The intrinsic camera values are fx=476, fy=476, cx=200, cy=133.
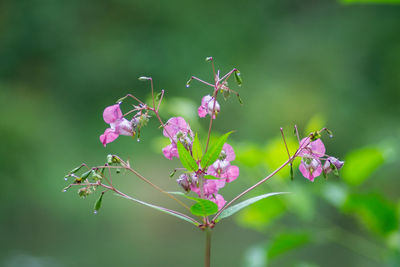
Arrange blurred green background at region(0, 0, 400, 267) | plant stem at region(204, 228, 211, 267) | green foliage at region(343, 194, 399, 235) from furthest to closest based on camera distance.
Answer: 1. blurred green background at region(0, 0, 400, 267)
2. green foliage at region(343, 194, 399, 235)
3. plant stem at region(204, 228, 211, 267)

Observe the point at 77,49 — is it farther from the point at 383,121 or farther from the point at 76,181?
the point at 76,181

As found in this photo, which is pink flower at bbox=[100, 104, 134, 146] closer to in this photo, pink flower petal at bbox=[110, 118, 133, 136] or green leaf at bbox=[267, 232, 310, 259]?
pink flower petal at bbox=[110, 118, 133, 136]

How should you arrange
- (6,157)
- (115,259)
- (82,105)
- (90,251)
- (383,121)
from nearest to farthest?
(383,121) → (115,259) → (90,251) → (6,157) → (82,105)

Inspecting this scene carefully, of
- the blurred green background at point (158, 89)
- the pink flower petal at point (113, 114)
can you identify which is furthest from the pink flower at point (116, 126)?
the blurred green background at point (158, 89)

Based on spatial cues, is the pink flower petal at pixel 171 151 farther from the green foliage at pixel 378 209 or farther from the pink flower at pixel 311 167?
the green foliage at pixel 378 209

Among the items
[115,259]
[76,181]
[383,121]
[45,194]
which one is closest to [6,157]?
[45,194]

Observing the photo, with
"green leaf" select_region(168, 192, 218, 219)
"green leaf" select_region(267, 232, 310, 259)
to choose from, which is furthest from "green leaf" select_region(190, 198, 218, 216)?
"green leaf" select_region(267, 232, 310, 259)
